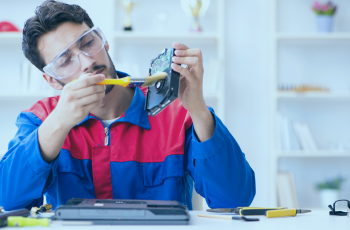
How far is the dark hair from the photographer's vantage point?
1298 mm

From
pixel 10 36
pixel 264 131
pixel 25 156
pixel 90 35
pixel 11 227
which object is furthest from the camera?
pixel 264 131

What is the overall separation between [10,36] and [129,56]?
905 mm

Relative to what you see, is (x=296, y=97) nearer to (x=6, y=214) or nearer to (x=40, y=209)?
(x=40, y=209)

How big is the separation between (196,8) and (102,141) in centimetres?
178

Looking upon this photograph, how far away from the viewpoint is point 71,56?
1.21 meters

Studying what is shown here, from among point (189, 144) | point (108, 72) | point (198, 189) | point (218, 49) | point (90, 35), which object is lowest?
point (198, 189)

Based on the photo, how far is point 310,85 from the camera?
273 cm

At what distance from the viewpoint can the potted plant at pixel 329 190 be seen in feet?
8.70

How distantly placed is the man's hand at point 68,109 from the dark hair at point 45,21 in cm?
43

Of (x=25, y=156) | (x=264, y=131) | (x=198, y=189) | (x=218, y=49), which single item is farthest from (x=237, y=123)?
(x=25, y=156)

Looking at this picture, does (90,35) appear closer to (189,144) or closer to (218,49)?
(189,144)

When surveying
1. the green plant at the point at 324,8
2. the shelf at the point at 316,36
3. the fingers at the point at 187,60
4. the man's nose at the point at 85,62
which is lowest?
the fingers at the point at 187,60

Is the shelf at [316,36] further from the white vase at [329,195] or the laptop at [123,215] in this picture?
the laptop at [123,215]

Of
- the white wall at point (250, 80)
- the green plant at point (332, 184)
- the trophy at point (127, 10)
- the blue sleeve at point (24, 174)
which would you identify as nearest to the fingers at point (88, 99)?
the blue sleeve at point (24, 174)
